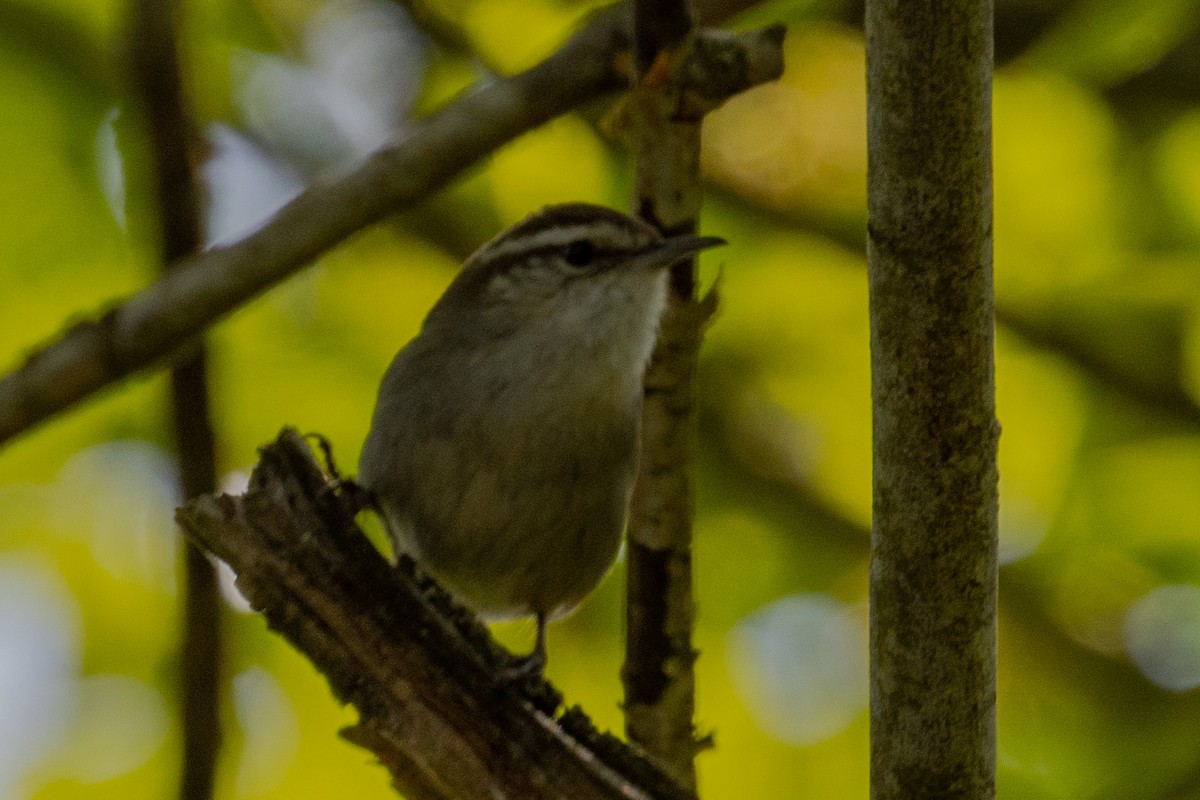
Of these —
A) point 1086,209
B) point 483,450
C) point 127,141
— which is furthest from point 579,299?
point 1086,209

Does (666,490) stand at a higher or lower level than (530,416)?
lower

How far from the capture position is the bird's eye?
4812 mm

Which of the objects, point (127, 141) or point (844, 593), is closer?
point (127, 141)

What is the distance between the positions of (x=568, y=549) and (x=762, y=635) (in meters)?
1.71

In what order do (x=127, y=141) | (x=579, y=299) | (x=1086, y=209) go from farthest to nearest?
(x=1086, y=209) → (x=127, y=141) → (x=579, y=299)

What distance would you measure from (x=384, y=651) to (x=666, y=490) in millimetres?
1363

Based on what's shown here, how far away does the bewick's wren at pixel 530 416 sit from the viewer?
14.8ft

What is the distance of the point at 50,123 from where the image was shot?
18.9 ft

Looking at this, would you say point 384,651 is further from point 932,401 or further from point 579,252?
point 579,252

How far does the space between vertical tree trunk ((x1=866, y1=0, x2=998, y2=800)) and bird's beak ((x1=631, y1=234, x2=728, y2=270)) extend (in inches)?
63.7

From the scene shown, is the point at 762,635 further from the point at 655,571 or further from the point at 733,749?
the point at 655,571

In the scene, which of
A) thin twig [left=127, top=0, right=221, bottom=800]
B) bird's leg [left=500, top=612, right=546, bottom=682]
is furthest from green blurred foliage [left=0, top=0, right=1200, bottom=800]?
bird's leg [left=500, top=612, right=546, bottom=682]

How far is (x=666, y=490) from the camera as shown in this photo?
180 inches

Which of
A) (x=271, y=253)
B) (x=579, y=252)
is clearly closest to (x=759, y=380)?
(x=579, y=252)
